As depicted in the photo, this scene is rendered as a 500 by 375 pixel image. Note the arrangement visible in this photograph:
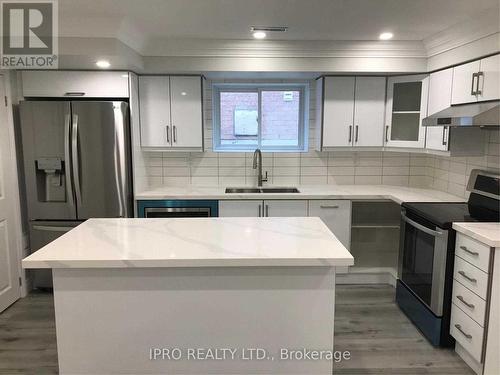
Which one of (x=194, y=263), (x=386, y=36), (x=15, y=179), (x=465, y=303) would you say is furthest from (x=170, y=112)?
(x=465, y=303)

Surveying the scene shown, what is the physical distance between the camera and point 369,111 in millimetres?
3633

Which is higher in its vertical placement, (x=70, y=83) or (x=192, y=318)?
(x=70, y=83)

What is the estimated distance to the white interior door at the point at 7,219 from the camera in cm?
309

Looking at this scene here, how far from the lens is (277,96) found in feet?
13.2

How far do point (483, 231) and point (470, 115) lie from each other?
816mm

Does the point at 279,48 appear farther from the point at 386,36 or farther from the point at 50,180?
the point at 50,180

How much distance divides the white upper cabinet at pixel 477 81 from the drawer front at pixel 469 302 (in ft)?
4.29

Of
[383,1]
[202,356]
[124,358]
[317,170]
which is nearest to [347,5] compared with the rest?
[383,1]

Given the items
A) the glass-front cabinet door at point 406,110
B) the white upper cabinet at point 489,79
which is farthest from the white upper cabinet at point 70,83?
the white upper cabinet at point 489,79

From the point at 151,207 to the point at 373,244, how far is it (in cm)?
236

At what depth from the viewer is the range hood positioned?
92.9 inches

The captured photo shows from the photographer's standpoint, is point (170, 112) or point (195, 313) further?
point (170, 112)

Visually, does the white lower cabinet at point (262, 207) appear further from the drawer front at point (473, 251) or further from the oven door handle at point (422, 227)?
the drawer front at point (473, 251)

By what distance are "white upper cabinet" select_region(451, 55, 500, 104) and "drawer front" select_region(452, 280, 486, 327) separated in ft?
4.29
